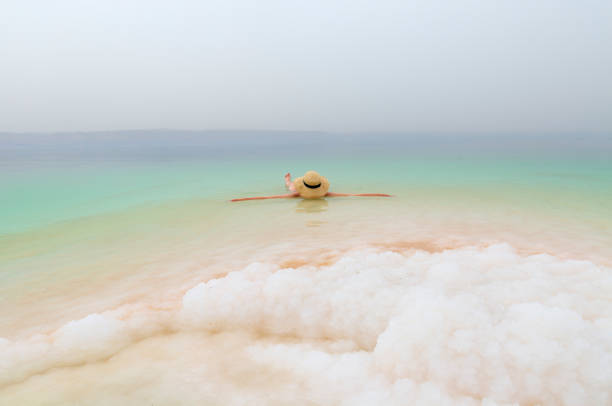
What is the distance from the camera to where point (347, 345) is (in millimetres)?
2406

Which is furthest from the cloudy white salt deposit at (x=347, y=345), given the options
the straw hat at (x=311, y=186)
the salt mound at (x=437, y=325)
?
the straw hat at (x=311, y=186)

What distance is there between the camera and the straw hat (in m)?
9.60

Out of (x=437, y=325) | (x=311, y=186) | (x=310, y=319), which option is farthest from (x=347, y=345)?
(x=311, y=186)

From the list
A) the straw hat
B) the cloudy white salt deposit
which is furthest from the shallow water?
the straw hat

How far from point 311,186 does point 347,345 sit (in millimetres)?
7428

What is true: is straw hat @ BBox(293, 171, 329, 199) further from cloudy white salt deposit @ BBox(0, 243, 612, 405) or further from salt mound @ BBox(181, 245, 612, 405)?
cloudy white salt deposit @ BBox(0, 243, 612, 405)

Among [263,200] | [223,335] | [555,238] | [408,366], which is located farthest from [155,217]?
[555,238]

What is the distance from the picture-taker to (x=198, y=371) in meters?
2.14

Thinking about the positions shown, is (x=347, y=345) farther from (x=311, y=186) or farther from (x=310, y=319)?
(x=311, y=186)

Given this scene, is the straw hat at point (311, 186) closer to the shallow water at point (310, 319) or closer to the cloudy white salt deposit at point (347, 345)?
the shallow water at point (310, 319)

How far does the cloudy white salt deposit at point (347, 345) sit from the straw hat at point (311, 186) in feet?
21.4

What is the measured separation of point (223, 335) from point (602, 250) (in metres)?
5.75

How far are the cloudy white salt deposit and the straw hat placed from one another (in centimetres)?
651

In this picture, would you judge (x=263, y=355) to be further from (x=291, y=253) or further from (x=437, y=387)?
(x=291, y=253)
